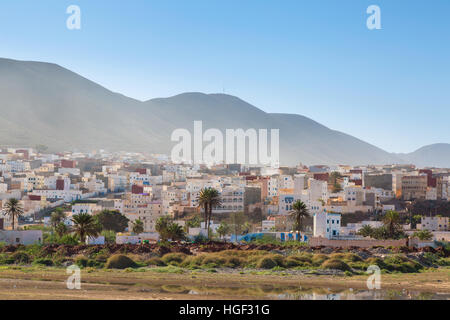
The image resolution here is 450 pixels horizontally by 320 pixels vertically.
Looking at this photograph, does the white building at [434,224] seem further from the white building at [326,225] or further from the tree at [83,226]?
the tree at [83,226]

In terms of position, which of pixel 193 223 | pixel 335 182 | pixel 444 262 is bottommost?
pixel 444 262

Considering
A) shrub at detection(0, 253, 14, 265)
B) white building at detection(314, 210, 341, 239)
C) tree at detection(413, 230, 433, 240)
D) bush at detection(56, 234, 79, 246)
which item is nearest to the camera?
shrub at detection(0, 253, 14, 265)

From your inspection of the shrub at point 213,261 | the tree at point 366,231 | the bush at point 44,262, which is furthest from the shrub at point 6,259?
the tree at point 366,231

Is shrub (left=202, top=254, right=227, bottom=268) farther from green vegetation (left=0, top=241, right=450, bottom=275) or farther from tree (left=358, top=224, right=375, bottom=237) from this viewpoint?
tree (left=358, top=224, right=375, bottom=237)

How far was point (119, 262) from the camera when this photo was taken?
→ 3725 cm

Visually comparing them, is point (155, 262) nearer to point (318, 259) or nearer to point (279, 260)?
point (279, 260)

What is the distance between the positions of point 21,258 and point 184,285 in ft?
45.0

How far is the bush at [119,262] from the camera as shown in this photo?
36.9 metres

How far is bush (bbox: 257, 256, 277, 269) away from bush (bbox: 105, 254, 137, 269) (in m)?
6.66

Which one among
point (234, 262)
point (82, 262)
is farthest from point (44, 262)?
point (234, 262)

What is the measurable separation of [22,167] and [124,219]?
6144 cm

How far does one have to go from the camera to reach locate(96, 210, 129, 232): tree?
64.8 metres

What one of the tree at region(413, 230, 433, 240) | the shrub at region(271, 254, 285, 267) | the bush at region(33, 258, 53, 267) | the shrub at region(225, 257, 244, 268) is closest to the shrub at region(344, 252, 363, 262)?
the shrub at region(271, 254, 285, 267)
